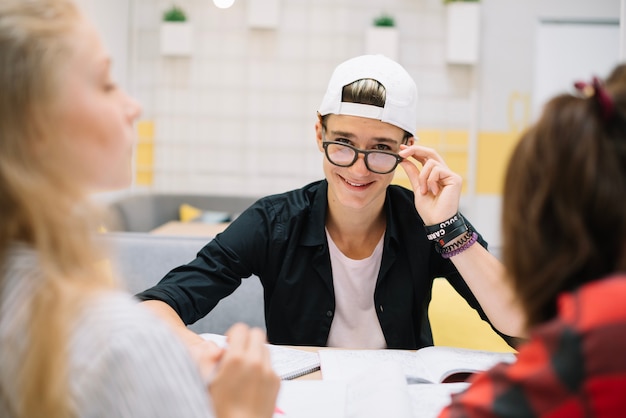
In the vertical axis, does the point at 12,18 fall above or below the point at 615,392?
above

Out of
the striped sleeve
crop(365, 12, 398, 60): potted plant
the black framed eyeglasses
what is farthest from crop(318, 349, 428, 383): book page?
crop(365, 12, 398, 60): potted plant

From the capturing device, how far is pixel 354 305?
2057mm

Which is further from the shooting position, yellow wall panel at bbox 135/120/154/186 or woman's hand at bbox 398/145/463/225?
yellow wall panel at bbox 135/120/154/186

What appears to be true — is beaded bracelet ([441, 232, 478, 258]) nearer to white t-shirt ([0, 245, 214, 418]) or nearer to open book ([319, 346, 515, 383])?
open book ([319, 346, 515, 383])

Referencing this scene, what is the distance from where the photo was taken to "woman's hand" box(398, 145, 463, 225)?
1.87 meters

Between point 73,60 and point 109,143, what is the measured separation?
13 centimetres

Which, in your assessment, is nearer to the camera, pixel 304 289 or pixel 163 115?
pixel 304 289

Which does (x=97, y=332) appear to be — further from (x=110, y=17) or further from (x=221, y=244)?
(x=110, y=17)

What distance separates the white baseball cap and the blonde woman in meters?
1.15

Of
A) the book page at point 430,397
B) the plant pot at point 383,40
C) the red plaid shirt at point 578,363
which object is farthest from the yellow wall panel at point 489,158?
the red plaid shirt at point 578,363

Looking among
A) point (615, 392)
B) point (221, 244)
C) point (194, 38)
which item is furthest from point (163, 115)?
point (615, 392)

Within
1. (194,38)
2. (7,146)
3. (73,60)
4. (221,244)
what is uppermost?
(194,38)

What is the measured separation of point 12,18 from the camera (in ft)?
2.60

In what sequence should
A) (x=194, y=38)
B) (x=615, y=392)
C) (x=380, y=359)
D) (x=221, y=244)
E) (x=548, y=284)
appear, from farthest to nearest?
(x=194, y=38) → (x=221, y=244) → (x=380, y=359) → (x=548, y=284) → (x=615, y=392)
